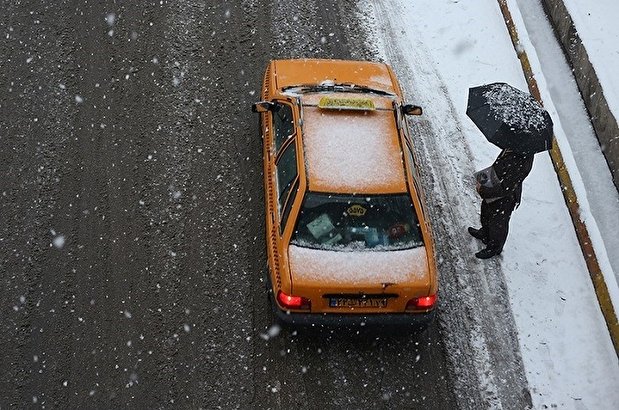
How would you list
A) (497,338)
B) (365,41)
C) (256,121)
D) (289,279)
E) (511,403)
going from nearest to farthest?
(289,279) → (511,403) → (497,338) → (256,121) → (365,41)

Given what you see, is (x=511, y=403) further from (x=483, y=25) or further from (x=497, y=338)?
(x=483, y=25)

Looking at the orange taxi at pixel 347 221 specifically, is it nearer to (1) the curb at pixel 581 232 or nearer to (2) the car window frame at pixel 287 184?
(2) the car window frame at pixel 287 184

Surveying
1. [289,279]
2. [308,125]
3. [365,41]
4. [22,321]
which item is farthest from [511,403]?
[365,41]

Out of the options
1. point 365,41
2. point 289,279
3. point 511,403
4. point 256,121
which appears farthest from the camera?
point 365,41

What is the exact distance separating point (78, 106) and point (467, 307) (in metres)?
6.11

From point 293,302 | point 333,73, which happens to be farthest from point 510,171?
point 293,302

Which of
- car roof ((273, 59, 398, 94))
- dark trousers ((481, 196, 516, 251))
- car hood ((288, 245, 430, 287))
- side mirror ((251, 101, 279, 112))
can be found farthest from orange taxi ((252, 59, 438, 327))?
dark trousers ((481, 196, 516, 251))

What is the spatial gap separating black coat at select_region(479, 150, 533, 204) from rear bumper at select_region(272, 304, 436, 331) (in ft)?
6.06

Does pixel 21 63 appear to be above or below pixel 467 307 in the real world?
above

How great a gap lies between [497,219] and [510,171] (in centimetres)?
68

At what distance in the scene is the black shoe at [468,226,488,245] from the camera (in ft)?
29.6

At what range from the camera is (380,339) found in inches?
317

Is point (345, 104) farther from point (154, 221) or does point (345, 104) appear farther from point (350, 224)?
point (154, 221)

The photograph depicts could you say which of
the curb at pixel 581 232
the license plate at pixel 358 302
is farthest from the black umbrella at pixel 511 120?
the license plate at pixel 358 302
